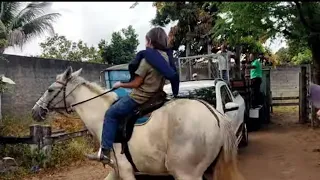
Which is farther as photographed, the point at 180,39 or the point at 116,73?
the point at 180,39

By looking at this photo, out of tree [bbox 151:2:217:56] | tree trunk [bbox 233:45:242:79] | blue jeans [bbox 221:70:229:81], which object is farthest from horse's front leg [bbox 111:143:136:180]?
tree [bbox 151:2:217:56]

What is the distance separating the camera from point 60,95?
5.66m

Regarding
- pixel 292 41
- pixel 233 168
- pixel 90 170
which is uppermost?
pixel 292 41

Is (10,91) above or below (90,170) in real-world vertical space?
above

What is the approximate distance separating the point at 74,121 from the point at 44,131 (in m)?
3.94

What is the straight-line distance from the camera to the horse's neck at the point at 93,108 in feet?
17.8

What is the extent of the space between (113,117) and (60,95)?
112cm

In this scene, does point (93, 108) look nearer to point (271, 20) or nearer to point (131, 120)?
point (131, 120)

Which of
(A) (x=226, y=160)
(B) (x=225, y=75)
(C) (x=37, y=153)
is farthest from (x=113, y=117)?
(B) (x=225, y=75)

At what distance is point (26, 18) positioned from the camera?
61.0 ft

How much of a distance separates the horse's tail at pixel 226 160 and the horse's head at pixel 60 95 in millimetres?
2143

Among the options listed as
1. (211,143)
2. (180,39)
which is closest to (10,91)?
(211,143)

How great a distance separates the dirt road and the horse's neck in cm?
246

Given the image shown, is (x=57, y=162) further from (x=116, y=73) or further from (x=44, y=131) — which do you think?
(x=116, y=73)
